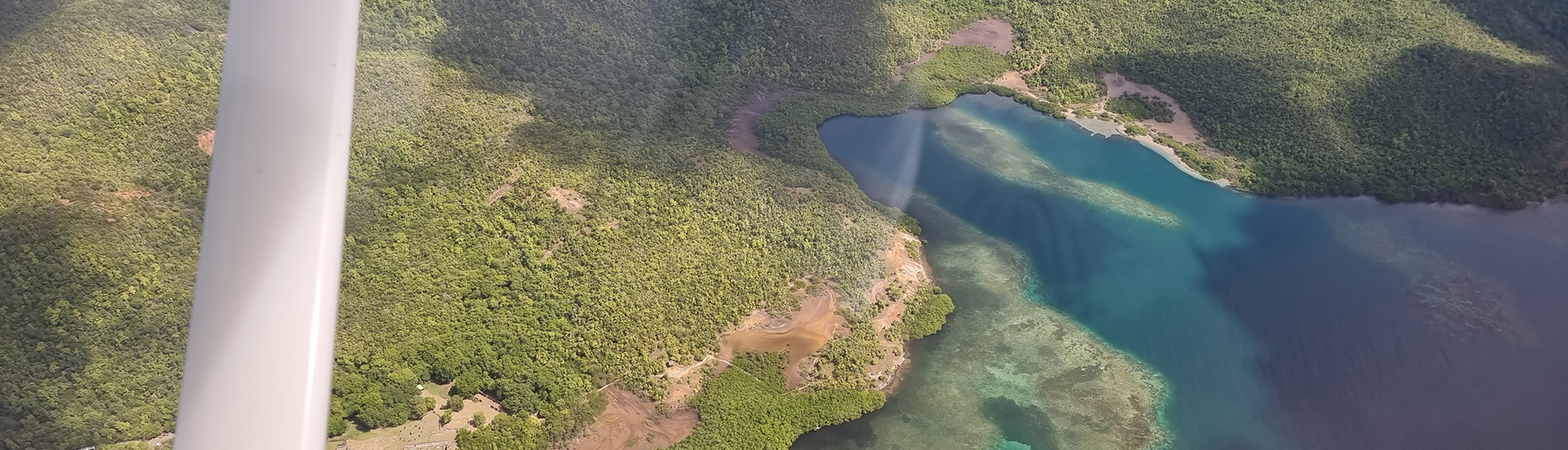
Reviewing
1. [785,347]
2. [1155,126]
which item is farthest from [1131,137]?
[785,347]

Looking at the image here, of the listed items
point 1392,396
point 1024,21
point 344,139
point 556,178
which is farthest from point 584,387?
point 1024,21

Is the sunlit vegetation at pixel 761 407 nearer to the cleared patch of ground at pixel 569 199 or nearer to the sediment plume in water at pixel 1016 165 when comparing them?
the cleared patch of ground at pixel 569 199

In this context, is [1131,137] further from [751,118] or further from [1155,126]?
[751,118]

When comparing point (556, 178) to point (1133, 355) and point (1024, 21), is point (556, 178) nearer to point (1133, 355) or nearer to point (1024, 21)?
point (1133, 355)

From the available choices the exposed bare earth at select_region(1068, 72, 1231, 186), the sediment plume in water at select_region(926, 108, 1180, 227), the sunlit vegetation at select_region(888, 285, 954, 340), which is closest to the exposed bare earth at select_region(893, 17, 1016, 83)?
the exposed bare earth at select_region(1068, 72, 1231, 186)

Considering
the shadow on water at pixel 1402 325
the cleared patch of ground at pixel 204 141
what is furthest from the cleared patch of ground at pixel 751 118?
the shadow on water at pixel 1402 325

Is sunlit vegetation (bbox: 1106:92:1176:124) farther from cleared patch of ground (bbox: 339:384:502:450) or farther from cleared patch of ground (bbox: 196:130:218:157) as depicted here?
cleared patch of ground (bbox: 196:130:218:157)
